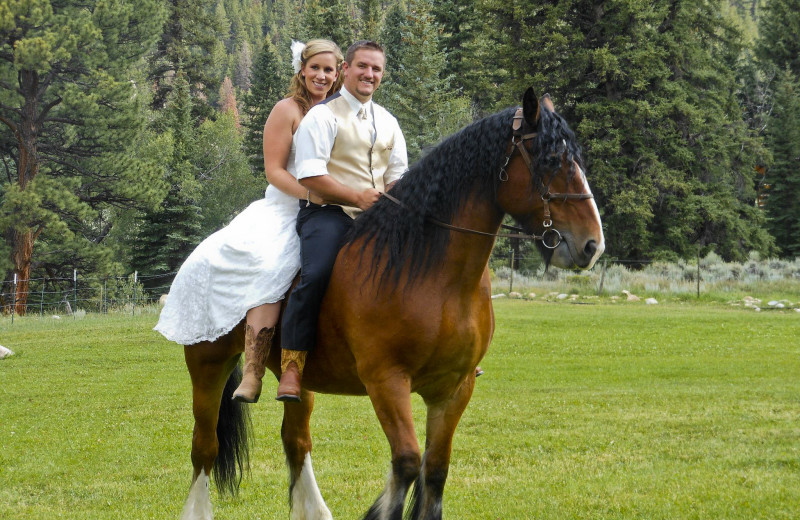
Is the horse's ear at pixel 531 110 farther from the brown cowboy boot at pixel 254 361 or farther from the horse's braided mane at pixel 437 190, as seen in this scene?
the brown cowboy boot at pixel 254 361

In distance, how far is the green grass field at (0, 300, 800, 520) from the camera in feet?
21.6

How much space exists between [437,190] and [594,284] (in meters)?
30.1

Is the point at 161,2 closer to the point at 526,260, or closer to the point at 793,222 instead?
the point at 526,260

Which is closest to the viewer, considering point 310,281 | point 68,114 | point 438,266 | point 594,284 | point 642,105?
point 438,266

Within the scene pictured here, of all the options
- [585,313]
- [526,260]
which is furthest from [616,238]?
[585,313]

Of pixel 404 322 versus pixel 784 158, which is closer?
pixel 404 322

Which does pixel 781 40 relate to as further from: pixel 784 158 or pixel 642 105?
pixel 642 105

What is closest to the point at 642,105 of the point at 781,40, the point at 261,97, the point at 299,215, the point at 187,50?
the point at 781,40

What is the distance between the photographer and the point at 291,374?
15.6 ft

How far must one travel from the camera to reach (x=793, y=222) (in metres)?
48.7

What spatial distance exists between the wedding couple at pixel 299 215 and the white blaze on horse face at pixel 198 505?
1.04 m

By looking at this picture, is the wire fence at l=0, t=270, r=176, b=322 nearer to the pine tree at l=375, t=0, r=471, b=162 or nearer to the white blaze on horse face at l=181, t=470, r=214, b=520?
the pine tree at l=375, t=0, r=471, b=162

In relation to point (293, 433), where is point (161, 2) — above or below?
above

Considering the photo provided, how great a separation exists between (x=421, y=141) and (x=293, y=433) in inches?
1635
